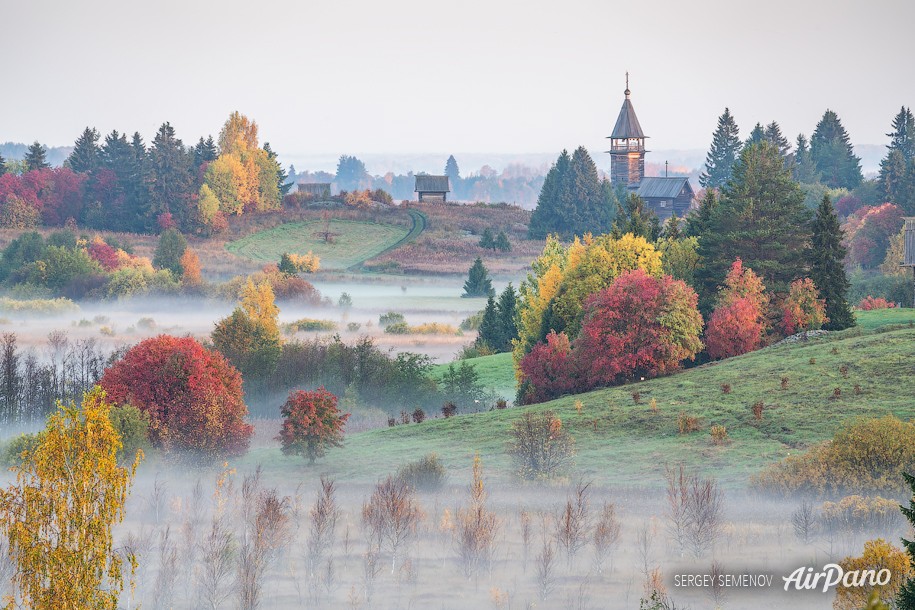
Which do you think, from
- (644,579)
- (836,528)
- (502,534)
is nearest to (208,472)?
(502,534)

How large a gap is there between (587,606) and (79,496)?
1203 cm

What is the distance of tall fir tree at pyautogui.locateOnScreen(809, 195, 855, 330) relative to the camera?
204 feet

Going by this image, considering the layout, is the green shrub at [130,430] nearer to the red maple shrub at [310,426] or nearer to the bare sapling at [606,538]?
the red maple shrub at [310,426]

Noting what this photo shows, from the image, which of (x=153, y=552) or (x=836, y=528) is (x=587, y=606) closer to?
(x=836, y=528)

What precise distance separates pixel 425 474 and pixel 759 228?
3369 centimetres

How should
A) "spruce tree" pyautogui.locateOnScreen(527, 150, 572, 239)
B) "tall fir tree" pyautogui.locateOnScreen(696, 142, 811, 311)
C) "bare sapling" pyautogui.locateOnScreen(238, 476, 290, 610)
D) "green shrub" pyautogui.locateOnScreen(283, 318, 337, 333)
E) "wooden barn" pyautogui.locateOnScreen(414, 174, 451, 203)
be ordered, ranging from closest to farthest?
1. "bare sapling" pyautogui.locateOnScreen(238, 476, 290, 610)
2. "tall fir tree" pyautogui.locateOnScreen(696, 142, 811, 311)
3. "green shrub" pyautogui.locateOnScreen(283, 318, 337, 333)
4. "spruce tree" pyautogui.locateOnScreen(527, 150, 572, 239)
5. "wooden barn" pyautogui.locateOnScreen(414, 174, 451, 203)

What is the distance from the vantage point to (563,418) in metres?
47.7

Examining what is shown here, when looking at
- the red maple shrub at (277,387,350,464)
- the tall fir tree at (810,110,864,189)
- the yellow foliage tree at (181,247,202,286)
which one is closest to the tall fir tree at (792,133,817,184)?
the tall fir tree at (810,110,864,189)

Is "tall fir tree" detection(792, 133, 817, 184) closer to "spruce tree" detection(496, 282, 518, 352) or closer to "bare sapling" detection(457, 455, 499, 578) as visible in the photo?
"spruce tree" detection(496, 282, 518, 352)

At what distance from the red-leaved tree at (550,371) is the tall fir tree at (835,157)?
113 m

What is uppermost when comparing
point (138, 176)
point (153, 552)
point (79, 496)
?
point (138, 176)

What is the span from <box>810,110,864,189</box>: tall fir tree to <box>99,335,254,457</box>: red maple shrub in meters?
128

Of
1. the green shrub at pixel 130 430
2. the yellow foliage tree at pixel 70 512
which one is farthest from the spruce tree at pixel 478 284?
the yellow foliage tree at pixel 70 512

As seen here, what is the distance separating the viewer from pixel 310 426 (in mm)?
44062
